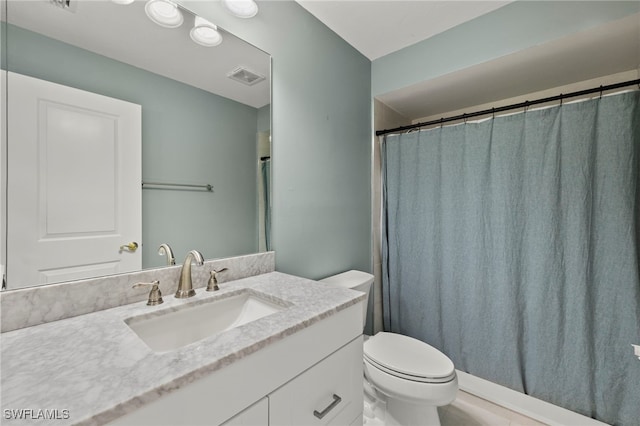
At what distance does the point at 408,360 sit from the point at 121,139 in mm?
1549

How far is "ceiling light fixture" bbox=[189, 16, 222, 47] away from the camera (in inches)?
43.0

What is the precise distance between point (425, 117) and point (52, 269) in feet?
8.92

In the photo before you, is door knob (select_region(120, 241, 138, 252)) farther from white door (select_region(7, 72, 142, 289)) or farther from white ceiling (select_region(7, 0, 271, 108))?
white ceiling (select_region(7, 0, 271, 108))

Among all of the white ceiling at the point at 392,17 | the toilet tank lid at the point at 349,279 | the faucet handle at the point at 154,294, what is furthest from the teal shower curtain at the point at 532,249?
the faucet handle at the point at 154,294

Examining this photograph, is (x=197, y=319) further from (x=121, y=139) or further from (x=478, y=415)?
(x=478, y=415)

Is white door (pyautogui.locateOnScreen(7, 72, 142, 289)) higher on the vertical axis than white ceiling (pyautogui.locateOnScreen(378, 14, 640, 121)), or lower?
lower

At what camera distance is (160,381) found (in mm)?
475

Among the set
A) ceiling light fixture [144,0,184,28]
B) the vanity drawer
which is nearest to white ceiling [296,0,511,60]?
ceiling light fixture [144,0,184,28]

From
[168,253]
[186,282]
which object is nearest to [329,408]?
[186,282]

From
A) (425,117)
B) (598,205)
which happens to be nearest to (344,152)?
(425,117)

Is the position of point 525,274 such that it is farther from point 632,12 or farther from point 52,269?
point 52,269

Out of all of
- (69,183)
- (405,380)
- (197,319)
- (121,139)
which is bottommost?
(405,380)

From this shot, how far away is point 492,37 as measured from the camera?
4.99 feet

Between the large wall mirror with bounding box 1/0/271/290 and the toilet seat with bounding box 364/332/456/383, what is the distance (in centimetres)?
82
